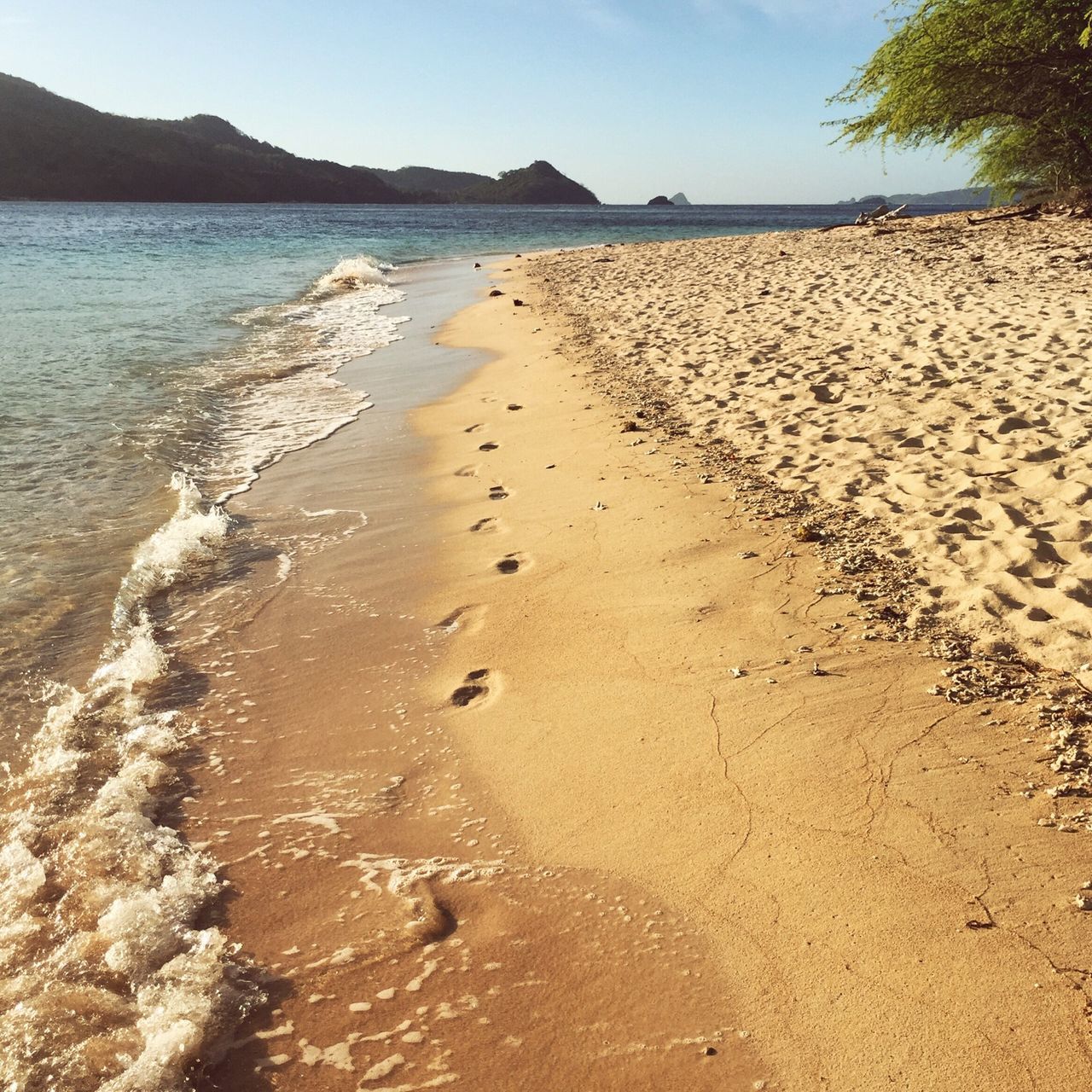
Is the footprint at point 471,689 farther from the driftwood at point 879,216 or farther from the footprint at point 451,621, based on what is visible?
the driftwood at point 879,216

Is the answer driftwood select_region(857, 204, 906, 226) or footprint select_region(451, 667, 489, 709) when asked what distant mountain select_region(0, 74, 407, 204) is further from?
footprint select_region(451, 667, 489, 709)

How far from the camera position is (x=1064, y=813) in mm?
2516

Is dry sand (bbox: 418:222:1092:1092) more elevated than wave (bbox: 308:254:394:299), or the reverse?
wave (bbox: 308:254:394:299)

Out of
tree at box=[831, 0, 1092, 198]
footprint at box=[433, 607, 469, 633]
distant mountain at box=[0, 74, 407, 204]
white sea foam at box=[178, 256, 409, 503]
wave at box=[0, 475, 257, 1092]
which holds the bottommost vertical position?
wave at box=[0, 475, 257, 1092]

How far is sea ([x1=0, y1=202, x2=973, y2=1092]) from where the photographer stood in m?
2.08

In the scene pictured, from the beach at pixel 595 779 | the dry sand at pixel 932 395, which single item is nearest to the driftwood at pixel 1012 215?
the dry sand at pixel 932 395

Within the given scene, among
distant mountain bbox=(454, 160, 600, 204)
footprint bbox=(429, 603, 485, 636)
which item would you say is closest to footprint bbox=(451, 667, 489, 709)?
footprint bbox=(429, 603, 485, 636)

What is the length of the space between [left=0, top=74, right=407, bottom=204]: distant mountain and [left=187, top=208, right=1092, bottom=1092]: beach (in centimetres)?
11271

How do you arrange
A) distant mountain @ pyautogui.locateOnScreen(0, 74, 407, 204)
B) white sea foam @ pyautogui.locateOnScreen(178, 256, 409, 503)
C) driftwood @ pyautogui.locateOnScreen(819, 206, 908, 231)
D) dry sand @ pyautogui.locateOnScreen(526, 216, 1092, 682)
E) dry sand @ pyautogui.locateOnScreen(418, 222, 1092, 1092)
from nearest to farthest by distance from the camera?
dry sand @ pyautogui.locateOnScreen(418, 222, 1092, 1092) < dry sand @ pyautogui.locateOnScreen(526, 216, 1092, 682) < white sea foam @ pyautogui.locateOnScreen(178, 256, 409, 503) < driftwood @ pyautogui.locateOnScreen(819, 206, 908, 231) < distant mountain @ pyautogui.locateOnScreen(0, 74, 407, 204)

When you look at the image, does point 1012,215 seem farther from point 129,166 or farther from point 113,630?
point 129,166

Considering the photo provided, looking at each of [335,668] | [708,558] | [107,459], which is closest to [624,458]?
[708,558]

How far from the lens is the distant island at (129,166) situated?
92.1 metres

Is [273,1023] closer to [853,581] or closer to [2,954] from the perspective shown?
[2,954]

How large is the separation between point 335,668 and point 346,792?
0.93m
